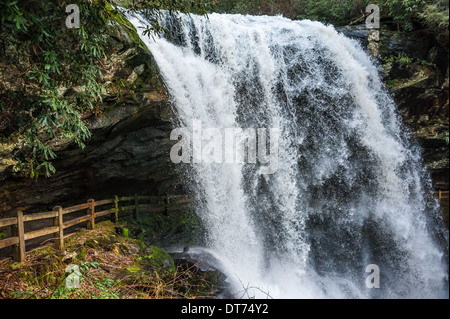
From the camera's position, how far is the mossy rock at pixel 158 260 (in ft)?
20.6

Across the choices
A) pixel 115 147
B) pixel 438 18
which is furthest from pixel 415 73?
pixel 115 147

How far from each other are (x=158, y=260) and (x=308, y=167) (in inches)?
238

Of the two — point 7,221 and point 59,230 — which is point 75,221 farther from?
point 7,221

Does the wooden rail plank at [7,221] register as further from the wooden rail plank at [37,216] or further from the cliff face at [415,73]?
the cliff face at [415,73]

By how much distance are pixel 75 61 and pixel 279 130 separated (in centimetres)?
624

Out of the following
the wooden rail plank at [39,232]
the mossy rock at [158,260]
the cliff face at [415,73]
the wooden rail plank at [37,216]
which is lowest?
the mossy rock at [158,260]

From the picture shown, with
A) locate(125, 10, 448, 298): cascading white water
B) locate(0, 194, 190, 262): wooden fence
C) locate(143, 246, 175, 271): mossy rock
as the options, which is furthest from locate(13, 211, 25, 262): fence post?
locate(125, 10, 448, 298): cascading white water

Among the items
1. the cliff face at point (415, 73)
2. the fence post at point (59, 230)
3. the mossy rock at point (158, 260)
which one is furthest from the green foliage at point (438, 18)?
the fence post at point (59, 230)

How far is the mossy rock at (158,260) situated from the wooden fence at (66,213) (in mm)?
1673

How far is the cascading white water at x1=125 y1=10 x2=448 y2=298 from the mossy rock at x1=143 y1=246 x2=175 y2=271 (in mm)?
1875

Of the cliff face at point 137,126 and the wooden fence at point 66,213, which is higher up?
the cliff face at point 137,126

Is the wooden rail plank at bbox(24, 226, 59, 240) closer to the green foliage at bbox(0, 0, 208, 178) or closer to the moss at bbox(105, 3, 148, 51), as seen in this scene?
the green foliage at bbox(0, 0, 208, 178)
